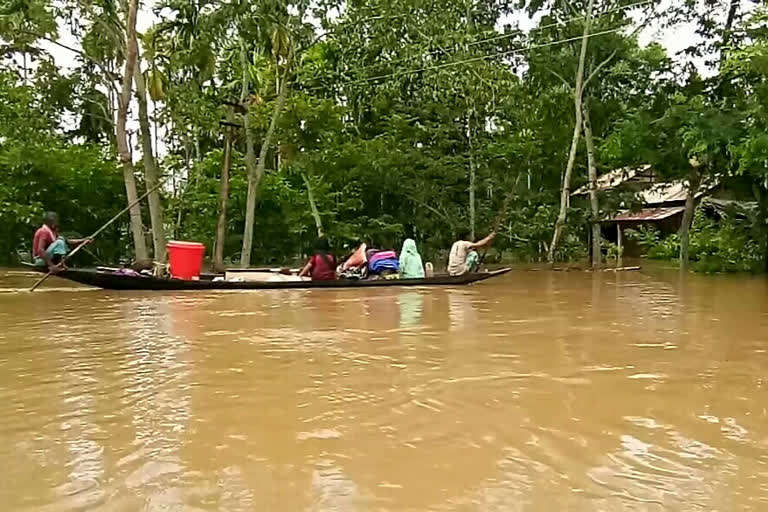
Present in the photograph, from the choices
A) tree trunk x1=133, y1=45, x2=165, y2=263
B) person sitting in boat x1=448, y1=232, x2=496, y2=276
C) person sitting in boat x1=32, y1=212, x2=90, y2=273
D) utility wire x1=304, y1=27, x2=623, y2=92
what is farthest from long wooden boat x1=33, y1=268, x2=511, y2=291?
utility wire x1=304, y1=27, x2=623, y2=92

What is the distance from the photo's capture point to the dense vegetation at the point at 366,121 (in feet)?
53.7

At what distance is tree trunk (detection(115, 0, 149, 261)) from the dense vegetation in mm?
43

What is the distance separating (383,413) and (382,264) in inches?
348

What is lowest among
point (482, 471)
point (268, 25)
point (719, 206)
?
point (482, 471)

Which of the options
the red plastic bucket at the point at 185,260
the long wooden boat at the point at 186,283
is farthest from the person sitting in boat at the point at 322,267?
the red plastic bucket at the point at 185,260

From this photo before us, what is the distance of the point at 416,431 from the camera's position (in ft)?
13.4

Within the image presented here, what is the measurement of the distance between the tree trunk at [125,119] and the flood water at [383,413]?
7191 millimetres

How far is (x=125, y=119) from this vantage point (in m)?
15.9

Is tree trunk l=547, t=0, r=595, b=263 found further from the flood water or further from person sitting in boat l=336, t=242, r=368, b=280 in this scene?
the flood water

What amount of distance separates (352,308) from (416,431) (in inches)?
236

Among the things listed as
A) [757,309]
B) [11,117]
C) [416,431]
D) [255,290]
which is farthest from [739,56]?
[11,117]

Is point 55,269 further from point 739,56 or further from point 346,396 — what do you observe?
point 739,56

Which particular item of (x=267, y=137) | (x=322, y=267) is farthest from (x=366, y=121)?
(x=322, y=267)

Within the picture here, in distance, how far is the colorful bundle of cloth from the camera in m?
13.2
